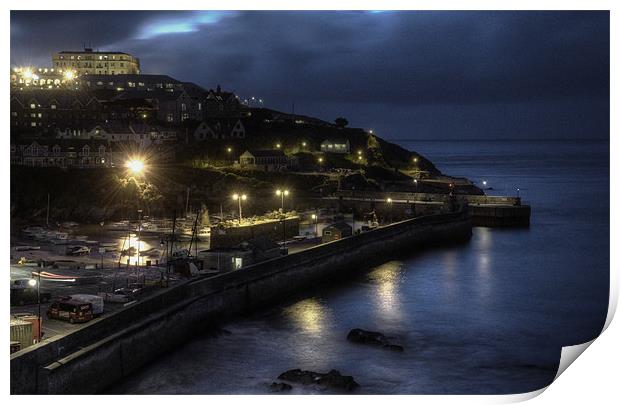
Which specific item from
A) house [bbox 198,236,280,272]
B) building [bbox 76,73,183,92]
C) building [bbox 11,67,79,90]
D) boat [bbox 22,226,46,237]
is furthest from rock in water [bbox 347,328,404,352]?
building [bbox 76,73,183,92]

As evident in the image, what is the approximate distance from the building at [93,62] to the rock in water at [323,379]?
61716mm

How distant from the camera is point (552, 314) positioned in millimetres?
19078

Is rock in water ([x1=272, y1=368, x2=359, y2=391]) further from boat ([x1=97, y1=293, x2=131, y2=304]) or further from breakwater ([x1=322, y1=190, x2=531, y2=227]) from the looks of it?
breakwater ([x1=322, y1=190, x2=531, y2=227])

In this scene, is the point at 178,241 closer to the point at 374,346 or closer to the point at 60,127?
the point at 374,346

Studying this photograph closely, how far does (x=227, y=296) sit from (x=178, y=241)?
9.90 meters

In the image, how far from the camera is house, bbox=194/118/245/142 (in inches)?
2004

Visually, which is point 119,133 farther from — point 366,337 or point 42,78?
point 366,337

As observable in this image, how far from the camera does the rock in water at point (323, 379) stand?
1299cm

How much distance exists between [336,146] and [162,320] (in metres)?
39.5

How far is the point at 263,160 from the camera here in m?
43.7

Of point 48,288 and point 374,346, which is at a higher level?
point 48,288

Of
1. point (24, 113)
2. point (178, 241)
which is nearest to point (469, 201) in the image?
point (178, 241)

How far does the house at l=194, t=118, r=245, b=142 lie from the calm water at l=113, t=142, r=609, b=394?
997 inches

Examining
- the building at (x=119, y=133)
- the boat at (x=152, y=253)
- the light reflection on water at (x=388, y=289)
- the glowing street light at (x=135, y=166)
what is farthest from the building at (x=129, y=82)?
the light reflection on water at (x=388, y=289)
